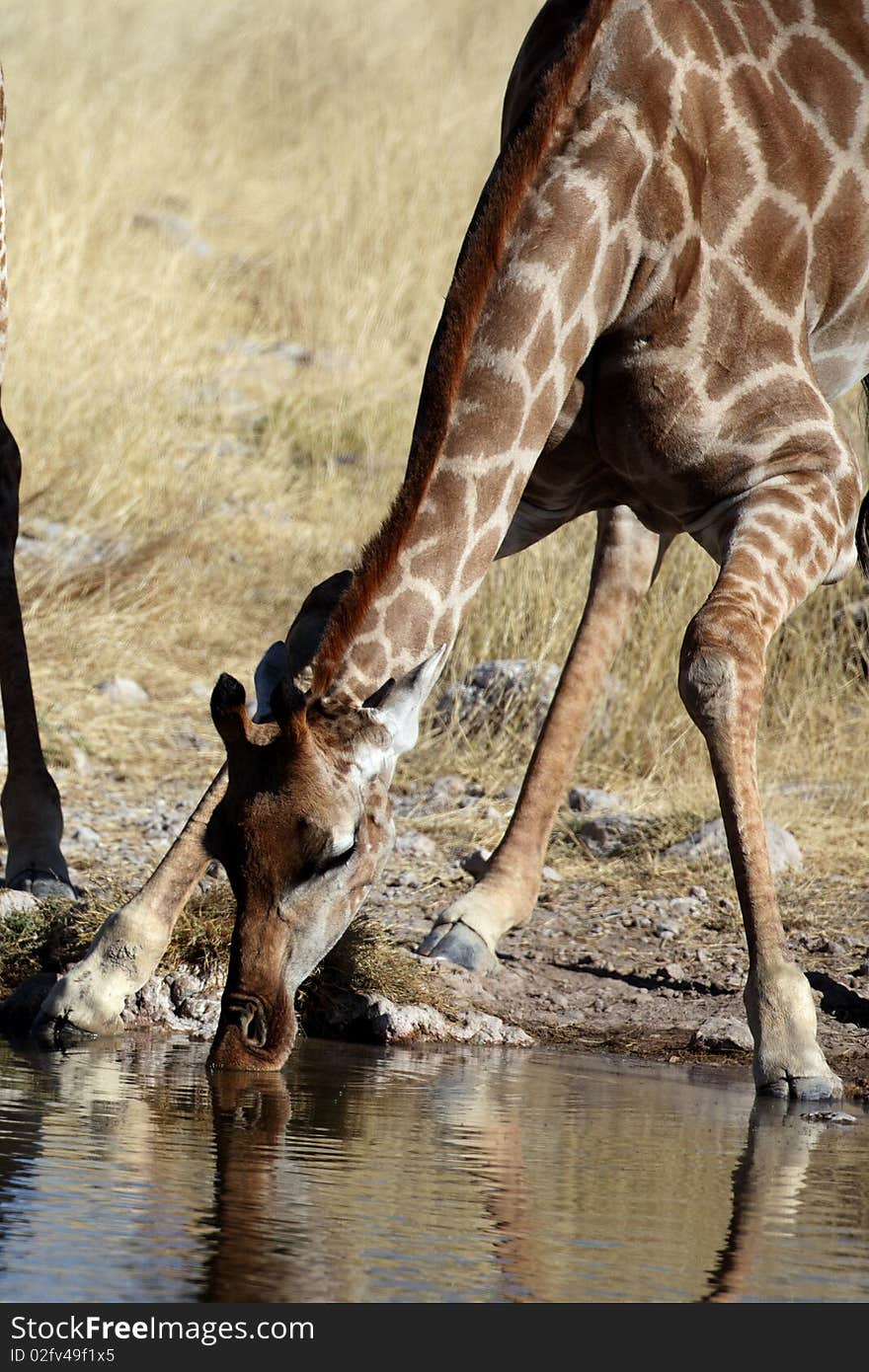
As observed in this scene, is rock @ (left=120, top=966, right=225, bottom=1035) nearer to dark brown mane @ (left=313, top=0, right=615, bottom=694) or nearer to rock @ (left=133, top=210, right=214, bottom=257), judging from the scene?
dark brown mane @ (left=313, top=0, right=615, bottom=694)

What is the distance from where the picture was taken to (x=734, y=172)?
5.00 meters

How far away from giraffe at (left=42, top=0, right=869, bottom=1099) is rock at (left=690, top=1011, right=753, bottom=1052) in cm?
46

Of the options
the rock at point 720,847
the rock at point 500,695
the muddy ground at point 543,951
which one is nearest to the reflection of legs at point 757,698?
the muddy ground at point 543,951

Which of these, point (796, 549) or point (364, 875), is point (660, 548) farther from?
point (364, 875)

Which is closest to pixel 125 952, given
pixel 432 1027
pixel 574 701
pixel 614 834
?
pixel 432 1027

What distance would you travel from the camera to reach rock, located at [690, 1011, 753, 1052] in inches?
198

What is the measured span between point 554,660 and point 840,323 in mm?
2815

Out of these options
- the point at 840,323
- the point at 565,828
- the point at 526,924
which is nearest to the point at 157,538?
the point at 565,828

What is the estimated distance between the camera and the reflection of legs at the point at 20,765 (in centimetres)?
573

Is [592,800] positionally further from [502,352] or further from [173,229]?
[173,229]

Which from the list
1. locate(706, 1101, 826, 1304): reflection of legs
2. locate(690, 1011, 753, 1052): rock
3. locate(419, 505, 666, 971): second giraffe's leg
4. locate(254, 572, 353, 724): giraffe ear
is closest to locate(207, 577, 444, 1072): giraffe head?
locate(254, 572, 353, 724): giraffe ear

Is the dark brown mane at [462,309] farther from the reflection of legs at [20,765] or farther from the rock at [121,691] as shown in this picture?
the rock at [121,691]

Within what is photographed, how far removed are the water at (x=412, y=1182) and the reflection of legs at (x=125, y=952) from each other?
11 centimetres

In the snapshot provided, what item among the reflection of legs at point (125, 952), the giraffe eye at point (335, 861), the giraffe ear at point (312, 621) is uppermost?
the giraffe ear at point (312, 621)
